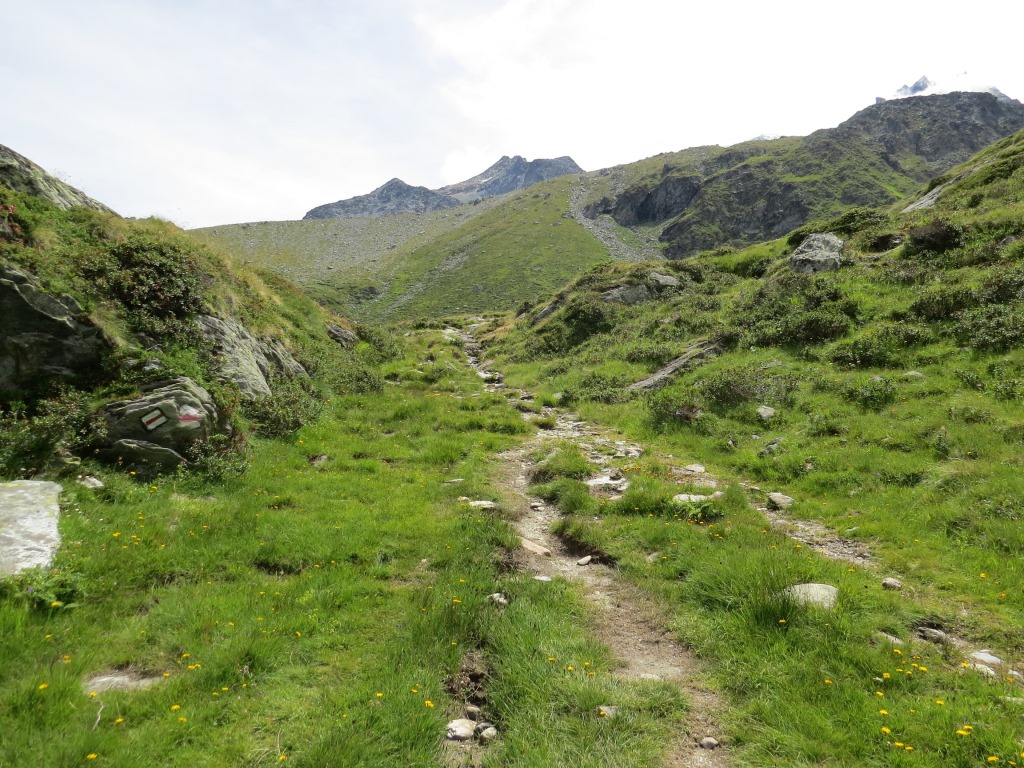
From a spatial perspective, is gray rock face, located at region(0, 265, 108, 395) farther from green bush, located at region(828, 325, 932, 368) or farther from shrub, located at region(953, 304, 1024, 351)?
shrub, located at region(953, 304, 1024, 351)

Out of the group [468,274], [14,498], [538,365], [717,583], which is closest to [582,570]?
[717,583]

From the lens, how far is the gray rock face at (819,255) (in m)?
25.1

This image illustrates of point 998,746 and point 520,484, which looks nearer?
point 998,746

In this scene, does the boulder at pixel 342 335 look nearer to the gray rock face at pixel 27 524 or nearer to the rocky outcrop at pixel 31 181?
the rocky outcrop at pixel 31 181

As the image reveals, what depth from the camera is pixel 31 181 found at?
14461 mm

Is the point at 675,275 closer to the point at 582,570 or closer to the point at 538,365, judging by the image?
the point at 538,365

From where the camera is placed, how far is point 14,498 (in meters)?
7.75

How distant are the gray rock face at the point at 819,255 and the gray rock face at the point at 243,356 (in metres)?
25.8

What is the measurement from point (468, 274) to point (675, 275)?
261 feet

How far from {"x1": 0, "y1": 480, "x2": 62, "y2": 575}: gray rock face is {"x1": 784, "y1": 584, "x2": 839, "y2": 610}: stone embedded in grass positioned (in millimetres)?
10142

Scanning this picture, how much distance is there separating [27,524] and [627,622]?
29.3 feet

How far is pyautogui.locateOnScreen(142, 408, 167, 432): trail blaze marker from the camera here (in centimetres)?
1066

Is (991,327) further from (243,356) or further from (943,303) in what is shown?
(243,356)

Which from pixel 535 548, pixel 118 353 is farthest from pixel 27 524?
pixel 535 548
